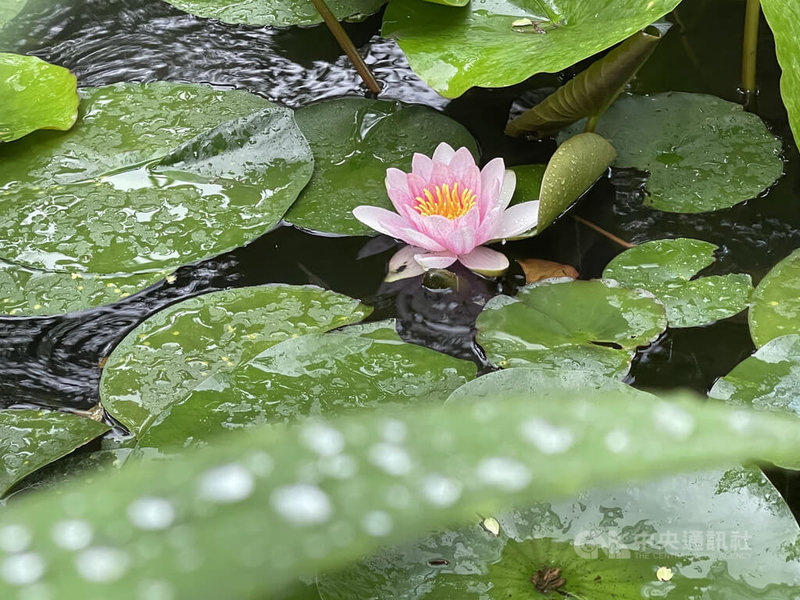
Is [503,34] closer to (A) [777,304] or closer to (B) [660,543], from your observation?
(A) [777,304]

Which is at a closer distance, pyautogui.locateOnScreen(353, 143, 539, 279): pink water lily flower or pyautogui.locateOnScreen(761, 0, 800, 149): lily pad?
pyautogui.locateOnScreen(761, 0, 800, 149): lily pad

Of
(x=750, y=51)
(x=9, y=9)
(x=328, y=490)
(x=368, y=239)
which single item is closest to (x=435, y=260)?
(x=368, y=239)

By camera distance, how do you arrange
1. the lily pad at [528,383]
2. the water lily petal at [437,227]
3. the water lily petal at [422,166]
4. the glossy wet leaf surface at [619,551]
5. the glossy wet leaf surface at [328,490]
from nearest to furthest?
the glossy wet leaf surface at [328,490] < the glossy wet leaf surface at [619,551] < the lily pad at [528,383] < the water lily petal at [437,227] < the water lily petal at [422,166]

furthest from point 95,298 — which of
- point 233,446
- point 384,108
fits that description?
point 233,446

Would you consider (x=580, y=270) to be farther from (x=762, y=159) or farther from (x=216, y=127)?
(x=216, y=127)

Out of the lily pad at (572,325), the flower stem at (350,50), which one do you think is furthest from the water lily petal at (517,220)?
the flower stem at (350,50)

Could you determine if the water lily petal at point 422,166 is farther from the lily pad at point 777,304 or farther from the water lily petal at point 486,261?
the lily pad at point 777,304

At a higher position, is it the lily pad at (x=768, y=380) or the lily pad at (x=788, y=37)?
the lily pad at (x=788, y=37)

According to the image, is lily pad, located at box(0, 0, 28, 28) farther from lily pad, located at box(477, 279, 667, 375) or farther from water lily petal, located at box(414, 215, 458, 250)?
lily pad, located at box(477, 279, 667, 375)

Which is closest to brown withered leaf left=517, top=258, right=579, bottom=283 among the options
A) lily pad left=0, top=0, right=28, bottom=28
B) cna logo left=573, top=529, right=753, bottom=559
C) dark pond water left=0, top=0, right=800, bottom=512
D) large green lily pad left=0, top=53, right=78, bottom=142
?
dark pond water left=0, top=0, right=800, bottom=512
